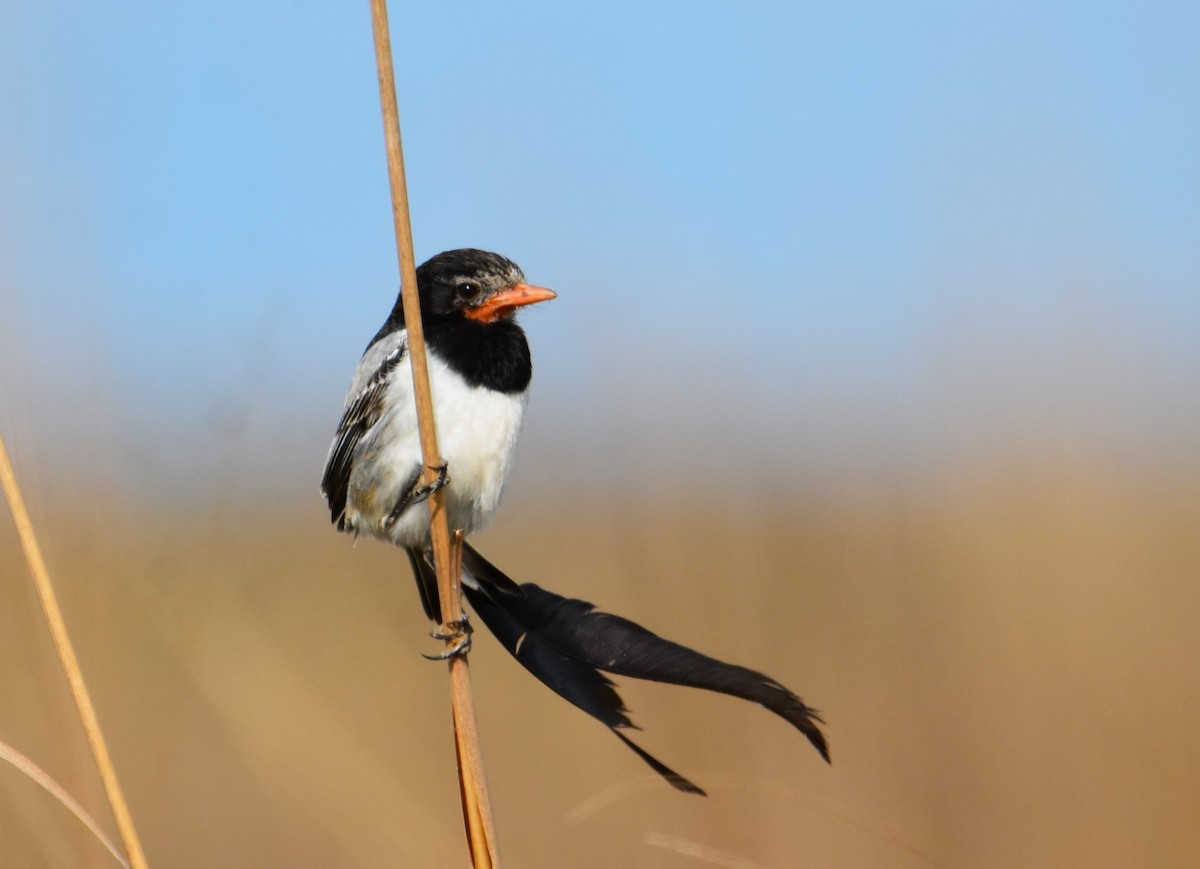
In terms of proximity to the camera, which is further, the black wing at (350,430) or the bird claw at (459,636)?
the black wing at (350,430)

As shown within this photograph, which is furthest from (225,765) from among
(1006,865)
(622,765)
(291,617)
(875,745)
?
(1006,865)

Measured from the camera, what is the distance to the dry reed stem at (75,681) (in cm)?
129

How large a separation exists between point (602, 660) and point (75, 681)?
651mm

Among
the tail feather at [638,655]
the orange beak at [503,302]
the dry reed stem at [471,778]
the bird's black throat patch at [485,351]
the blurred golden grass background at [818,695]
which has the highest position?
the orange beak at [503,302]

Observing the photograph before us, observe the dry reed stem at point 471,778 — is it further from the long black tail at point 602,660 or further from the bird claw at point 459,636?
the long black tail at point 602,660

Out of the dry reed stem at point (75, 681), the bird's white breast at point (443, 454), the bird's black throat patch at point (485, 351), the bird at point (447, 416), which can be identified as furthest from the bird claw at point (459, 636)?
the bird's black throat patch at point (485, 351)

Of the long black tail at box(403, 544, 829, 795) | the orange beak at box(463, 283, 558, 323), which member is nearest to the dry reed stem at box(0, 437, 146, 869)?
the long black tail at box(403, 544, 829, 795)

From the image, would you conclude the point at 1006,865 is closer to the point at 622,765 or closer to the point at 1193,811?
the point at 1193,811

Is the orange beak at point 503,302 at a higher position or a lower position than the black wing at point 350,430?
higher

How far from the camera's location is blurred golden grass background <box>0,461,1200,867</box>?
3215mm

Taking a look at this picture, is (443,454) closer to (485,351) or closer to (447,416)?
(447,416)

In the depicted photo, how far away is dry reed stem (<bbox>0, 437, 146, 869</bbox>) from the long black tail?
1.80 feet

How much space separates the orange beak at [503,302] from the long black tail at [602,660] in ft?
2.50

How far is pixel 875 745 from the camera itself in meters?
3.73
